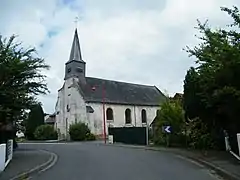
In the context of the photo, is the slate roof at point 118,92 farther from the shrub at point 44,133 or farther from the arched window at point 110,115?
the shrub at point 44,133

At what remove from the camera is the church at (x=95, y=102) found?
200ft

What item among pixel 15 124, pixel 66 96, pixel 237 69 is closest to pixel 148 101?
pixel 66 96

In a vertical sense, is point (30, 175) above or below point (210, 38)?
below

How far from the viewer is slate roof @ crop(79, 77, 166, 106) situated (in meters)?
62.8

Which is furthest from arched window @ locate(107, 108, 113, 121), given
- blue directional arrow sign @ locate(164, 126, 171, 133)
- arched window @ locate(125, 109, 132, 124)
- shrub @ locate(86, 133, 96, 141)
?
blue directional arrow sign @ locate(164, 126, 171, 133)

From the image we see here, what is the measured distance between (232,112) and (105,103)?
45214mm

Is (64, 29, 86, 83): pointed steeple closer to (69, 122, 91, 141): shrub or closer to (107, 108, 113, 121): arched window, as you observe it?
(107, 108, 113, 121): arched window

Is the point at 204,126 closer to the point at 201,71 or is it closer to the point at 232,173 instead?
the point at 201,71

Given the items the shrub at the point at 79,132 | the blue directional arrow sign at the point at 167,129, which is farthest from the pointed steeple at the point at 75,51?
the blue directional arrow sign at the point at 167,129

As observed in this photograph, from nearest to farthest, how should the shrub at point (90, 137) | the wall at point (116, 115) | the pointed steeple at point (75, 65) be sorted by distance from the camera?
the shrub at point (90, 137)
the wall at point (116, 115)
the pointed steeple at point (75, 65)

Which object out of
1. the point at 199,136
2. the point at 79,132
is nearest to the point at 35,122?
the point at 79,132

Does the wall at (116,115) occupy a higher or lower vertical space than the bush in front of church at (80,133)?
higher

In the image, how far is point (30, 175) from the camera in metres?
14.1

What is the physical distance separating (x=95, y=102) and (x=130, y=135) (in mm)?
23015
